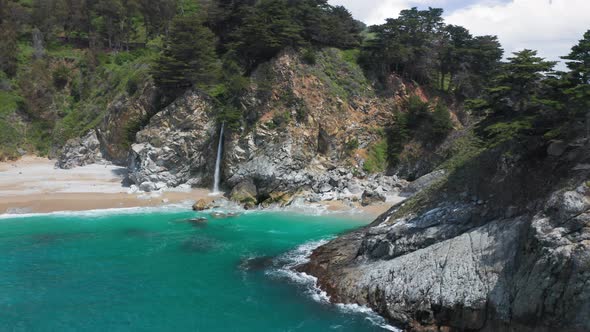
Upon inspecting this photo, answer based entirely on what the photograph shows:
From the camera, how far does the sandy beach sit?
36688 millimetres

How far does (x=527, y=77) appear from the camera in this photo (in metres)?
19.0

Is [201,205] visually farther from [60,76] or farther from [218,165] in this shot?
[60,76]

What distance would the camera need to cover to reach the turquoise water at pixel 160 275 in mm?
17781

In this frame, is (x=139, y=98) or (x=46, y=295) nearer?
(x=46, y=295)

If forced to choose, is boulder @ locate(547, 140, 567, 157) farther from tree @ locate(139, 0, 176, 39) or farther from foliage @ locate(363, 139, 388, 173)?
tree @ locate(139, 0, 176, 39)

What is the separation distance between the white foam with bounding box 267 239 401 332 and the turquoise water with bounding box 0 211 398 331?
0.40 feet

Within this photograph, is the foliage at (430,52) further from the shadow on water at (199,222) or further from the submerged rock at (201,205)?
the shadow on water at (199,222)

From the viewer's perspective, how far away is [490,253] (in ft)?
55.9

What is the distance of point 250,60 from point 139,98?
1291cm

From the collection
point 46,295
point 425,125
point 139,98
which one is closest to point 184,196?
point 139,98

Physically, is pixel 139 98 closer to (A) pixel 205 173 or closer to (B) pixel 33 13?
(A) pixel 205 173

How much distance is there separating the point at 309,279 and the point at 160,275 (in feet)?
25.2

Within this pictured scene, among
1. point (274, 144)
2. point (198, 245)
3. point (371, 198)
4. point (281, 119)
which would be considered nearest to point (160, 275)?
point (198, 245)

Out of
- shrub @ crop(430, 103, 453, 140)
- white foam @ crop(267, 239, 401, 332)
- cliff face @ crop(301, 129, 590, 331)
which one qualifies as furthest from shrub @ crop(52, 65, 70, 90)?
cliff face @ crop(301, 129, 590, 331)
